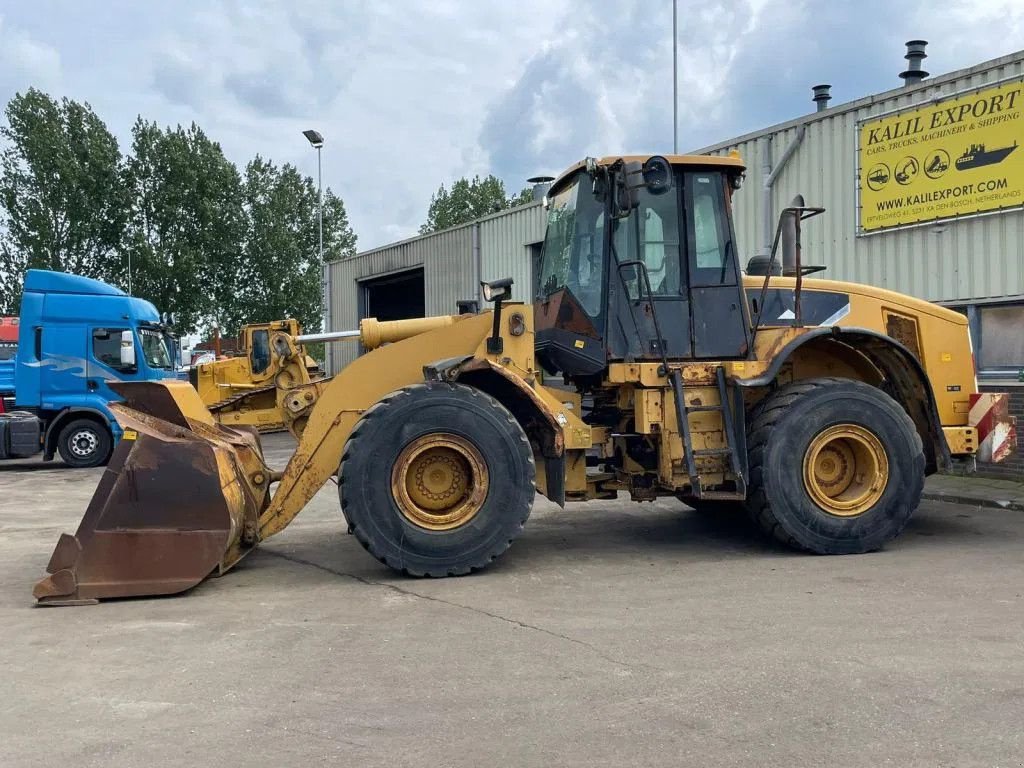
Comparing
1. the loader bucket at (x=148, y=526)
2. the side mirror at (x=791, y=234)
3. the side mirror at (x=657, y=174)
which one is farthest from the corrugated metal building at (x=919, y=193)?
the loader bucket at (x=148, y=526)

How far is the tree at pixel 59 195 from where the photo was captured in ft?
128

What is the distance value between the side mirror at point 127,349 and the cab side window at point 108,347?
0.05m

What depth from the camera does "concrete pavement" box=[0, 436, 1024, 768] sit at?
3.76m

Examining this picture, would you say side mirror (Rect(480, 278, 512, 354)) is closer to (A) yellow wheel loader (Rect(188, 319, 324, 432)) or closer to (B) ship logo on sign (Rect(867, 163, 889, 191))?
(A) yellow wheel loader (Rect(188, 319, 324, 432))

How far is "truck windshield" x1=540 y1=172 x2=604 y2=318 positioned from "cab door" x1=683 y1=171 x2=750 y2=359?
0.73 metres

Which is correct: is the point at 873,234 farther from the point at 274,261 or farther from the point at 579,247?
the point at 274,261

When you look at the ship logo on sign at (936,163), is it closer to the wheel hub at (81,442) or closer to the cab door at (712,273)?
the cab door at (712,273)

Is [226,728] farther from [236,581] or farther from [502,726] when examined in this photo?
[236,581]

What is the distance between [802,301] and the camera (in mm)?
7730

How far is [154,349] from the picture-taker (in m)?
17.6

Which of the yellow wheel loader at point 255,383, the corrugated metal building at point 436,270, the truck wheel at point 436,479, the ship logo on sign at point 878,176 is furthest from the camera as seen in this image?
the corrugated metal building at point 436,270

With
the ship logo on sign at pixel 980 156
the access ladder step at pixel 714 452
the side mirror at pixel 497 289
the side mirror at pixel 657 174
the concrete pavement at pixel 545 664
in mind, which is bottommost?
the concrete pavement at pixel 545 664

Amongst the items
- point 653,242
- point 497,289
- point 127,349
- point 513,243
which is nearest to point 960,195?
point 653,242

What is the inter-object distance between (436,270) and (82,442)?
9.20 meters
